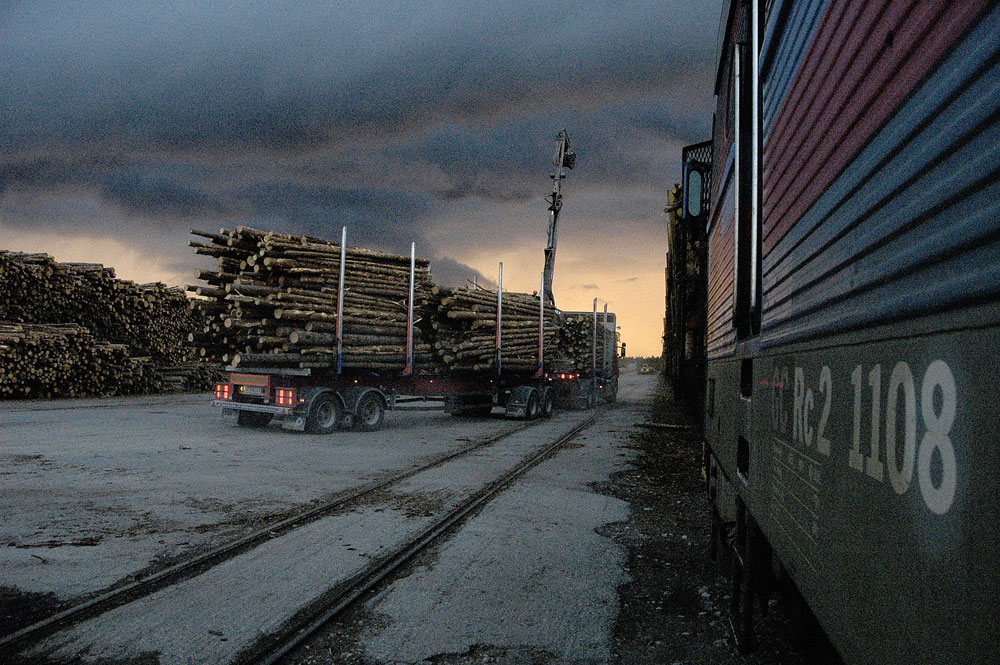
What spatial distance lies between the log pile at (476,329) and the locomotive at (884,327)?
42.2 feet

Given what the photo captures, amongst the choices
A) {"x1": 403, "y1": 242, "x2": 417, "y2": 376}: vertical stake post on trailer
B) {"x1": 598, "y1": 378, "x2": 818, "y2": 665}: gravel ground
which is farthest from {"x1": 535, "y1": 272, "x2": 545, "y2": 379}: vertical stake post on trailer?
{"x1": 598, "y1": 378, "x2": 818, "y2": 665}: gravel ground

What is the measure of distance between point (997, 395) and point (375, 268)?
13.7 m

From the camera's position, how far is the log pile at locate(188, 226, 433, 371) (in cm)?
1291

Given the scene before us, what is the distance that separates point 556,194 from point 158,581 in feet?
90.4

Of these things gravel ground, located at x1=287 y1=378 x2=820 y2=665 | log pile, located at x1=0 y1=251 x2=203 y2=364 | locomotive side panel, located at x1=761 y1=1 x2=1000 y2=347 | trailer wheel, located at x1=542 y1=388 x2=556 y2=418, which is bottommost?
gravel ground, located at x1=287 y1=378 x2=820 y2=665

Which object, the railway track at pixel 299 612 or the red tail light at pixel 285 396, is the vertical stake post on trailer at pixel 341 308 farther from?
the railway track at pixel 299 612

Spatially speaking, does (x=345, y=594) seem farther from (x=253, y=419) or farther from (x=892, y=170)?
(x=253, y=419)

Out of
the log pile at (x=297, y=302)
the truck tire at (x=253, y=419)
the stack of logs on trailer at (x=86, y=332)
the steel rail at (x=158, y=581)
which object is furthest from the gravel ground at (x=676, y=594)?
the stack of logs on trailer at (x=86, y=332)

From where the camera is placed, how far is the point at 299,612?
3938 millimetres

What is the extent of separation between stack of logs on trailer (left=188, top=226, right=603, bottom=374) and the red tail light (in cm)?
53

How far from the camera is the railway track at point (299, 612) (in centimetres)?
349

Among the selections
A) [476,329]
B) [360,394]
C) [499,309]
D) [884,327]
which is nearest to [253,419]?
[360,394]

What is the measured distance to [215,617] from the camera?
3824 mm

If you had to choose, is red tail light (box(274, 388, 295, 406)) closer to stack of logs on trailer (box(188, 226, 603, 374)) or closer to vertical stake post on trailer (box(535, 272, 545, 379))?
stack of logs on trailer (box(188, 226, 603, 374))
